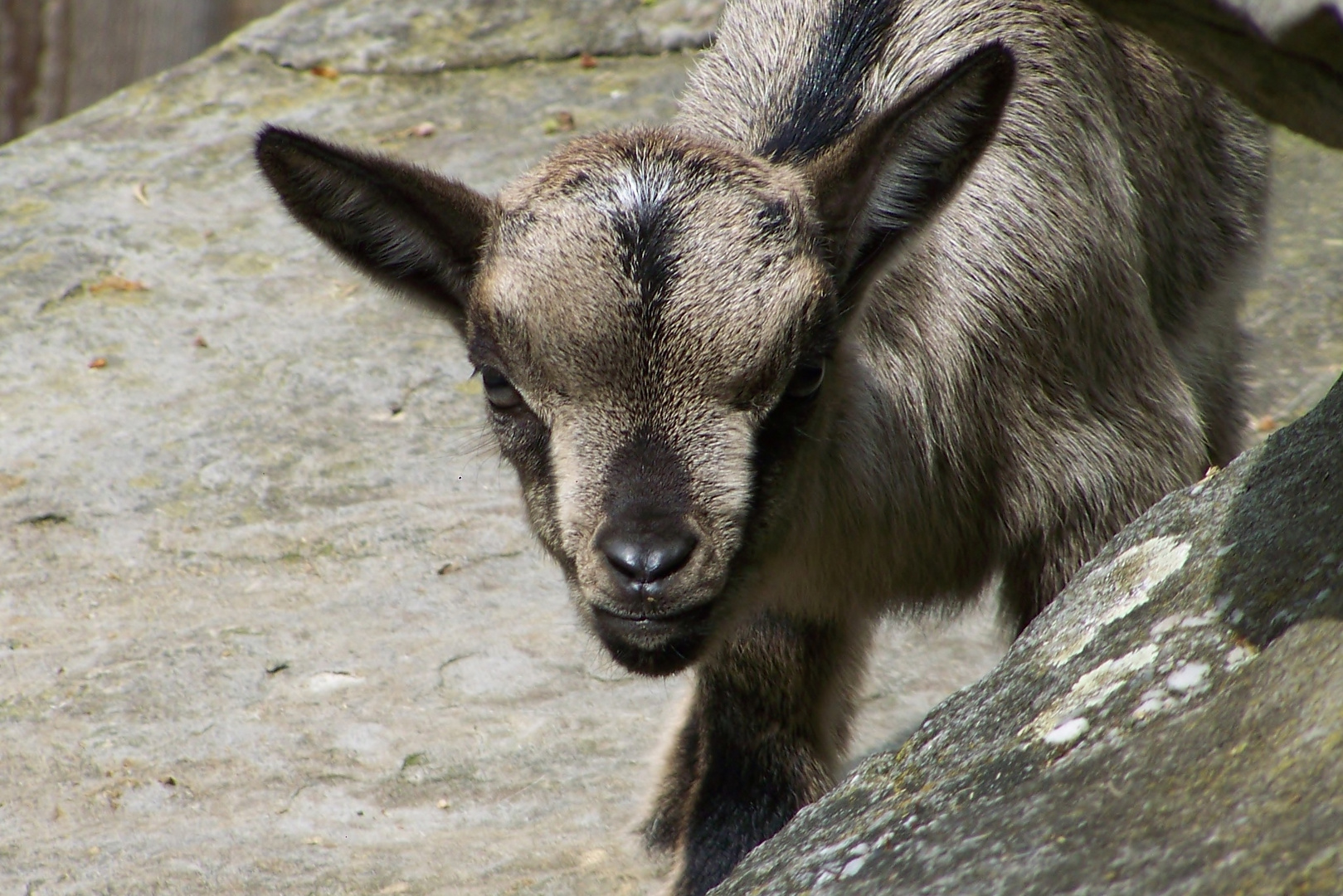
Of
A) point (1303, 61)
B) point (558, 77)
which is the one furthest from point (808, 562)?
point (558, 77)

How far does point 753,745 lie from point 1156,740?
215 cm

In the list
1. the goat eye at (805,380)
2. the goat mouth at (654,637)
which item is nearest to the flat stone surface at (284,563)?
the goat mouth at (654,637)

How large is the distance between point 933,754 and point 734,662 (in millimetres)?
1648

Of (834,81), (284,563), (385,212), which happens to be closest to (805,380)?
(385,212)

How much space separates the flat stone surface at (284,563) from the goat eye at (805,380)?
62.2 inches

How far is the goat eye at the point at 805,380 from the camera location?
3.37 metres

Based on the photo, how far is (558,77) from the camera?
9.08 metres

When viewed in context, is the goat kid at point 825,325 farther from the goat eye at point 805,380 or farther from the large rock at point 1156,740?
the large rock at point 1156,740

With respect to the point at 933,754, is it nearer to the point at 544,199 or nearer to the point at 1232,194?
the point at 544,199

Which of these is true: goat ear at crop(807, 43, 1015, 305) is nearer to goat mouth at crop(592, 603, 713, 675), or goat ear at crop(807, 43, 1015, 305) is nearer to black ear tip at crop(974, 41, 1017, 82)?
black ear tip at crop(974, 41, 1017, 82)

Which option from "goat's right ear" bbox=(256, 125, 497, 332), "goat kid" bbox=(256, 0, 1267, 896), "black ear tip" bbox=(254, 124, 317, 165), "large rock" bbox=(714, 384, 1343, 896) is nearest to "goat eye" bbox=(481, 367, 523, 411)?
"goat kid" bbox=(256, 0, 1267, 896)

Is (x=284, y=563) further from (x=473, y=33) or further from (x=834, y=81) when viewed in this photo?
(x=473, y=33)

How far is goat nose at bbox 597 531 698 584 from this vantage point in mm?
2994

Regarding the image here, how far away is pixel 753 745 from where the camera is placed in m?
4.39
